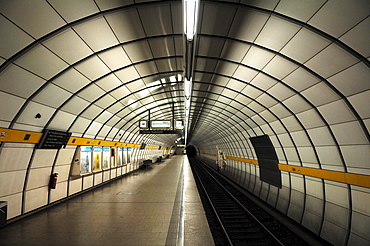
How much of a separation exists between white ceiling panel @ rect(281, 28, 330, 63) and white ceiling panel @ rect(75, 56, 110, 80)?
224 inches

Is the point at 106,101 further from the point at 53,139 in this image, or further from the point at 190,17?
the point at 190,17

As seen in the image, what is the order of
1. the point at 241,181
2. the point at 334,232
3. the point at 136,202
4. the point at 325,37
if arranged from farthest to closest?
the point at 241,181 < the point at 136,202 < the point at 334,232 < the point at 325,37

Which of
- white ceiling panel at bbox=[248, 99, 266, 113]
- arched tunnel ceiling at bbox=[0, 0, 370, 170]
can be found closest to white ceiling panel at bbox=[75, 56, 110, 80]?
arched tunnel ceiling at bbox=[0, 0, 370, 170]

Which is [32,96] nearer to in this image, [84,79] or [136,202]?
[84,79]

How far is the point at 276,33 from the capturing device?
5.15m

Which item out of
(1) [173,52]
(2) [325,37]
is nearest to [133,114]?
(1) [173,52]

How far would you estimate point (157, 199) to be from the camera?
980 cm

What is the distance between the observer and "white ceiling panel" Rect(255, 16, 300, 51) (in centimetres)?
472

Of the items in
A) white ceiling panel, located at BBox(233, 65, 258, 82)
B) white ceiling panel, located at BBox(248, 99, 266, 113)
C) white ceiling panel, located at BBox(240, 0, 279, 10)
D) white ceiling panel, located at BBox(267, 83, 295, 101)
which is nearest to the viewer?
white ceiling panel, located at BBox(240, 0, 279, 10)

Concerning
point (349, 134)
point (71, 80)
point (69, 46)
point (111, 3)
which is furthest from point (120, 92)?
point (349, 134)

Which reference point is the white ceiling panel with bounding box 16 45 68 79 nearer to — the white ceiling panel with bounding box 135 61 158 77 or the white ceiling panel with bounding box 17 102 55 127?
the white ceiling panel with bounding box 17 102 55 127

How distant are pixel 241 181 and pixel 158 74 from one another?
13.4m

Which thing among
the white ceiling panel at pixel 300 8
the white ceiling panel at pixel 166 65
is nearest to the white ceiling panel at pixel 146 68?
the white ceiling panel at pixel 166 65

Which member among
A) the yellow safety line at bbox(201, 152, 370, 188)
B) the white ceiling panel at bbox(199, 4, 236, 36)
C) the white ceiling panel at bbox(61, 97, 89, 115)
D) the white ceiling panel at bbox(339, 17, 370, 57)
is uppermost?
the white ceiling panel at bbox(199, 4, 236, 36)
